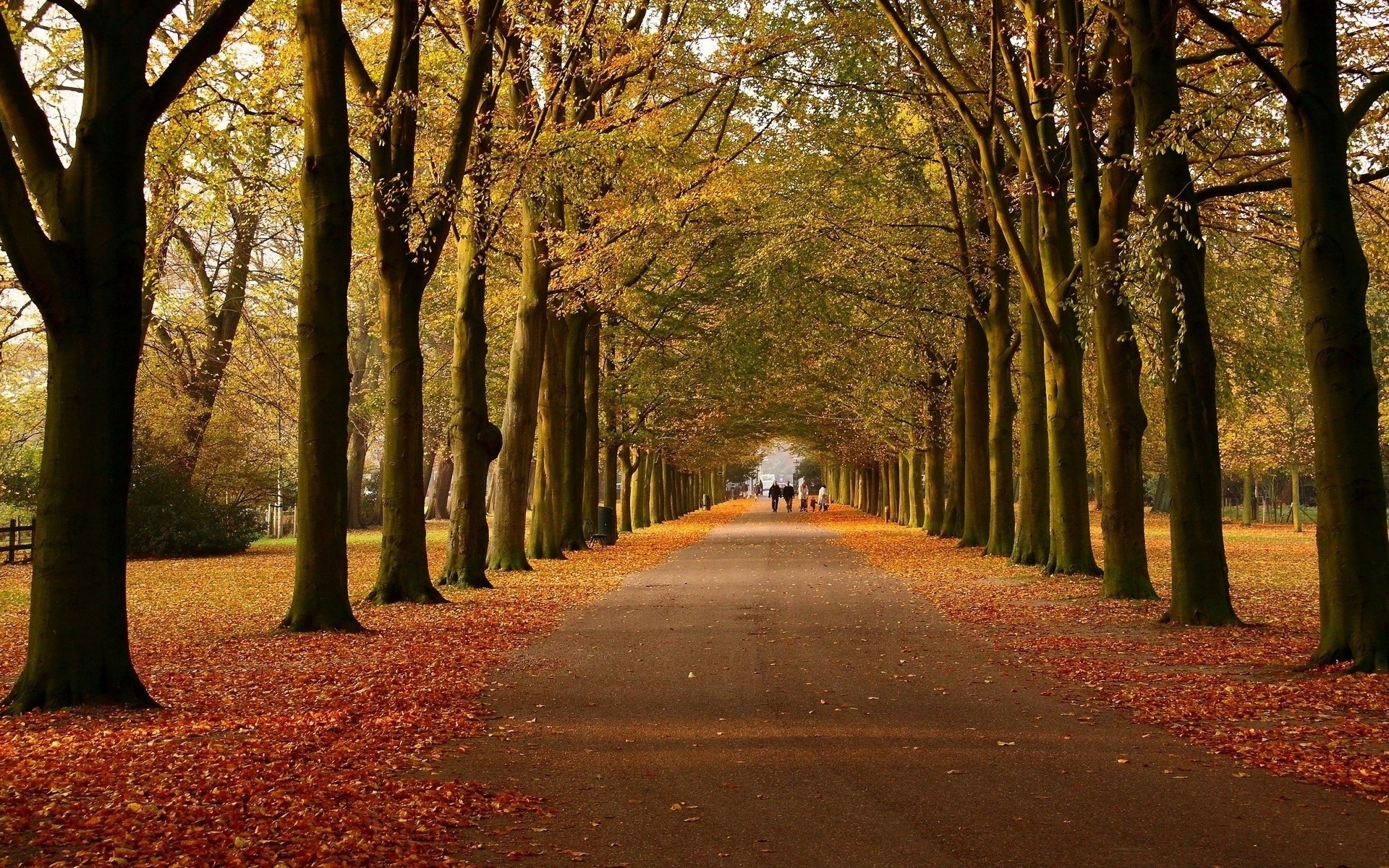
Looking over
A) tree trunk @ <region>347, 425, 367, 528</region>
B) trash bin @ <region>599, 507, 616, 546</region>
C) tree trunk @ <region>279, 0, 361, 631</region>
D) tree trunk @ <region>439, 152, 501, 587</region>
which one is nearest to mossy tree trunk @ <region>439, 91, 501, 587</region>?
tree trunk @ <region>439, 152, 501, 587</region>

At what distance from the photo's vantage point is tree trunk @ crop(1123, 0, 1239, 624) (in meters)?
13.1

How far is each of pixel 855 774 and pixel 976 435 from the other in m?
23.4

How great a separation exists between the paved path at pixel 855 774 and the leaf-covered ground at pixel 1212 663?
0.44 metres

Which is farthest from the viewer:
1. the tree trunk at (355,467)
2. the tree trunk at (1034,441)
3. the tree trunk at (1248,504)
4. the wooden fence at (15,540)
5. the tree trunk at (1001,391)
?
the tree trunk at (1248,504)

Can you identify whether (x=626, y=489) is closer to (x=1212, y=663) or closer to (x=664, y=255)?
(x=664, y=255)

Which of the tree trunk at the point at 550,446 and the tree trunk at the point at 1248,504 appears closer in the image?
the tree trunk at the point at 550,446

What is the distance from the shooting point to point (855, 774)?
671cm

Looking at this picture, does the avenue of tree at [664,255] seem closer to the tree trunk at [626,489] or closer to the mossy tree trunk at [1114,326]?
the mossy tree trunk at [1114,326]

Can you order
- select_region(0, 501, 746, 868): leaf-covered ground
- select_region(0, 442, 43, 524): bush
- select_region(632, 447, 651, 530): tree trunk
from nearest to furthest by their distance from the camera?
select_region(0, 501, 746, 868): leaf-covered ground < select_region(0, 442, 43, 524): bush < select_region(632, 447, 651, 530): tree trunk

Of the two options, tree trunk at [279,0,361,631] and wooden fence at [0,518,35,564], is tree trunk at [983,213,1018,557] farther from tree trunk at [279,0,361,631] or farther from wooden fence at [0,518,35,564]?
wooden fence at [0,518,35,564]

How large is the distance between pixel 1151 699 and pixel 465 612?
8781mm

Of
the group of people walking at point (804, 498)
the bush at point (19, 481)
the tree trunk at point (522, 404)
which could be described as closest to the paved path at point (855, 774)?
the tree trunk at point (522, 404)

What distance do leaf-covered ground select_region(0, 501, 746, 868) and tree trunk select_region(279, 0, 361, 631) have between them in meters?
0.63

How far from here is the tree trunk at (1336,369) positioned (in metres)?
9.76
